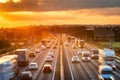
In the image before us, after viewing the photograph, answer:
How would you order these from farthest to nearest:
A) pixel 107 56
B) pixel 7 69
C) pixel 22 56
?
1. pixel 22 56
2. pixel 107 56
3. pixel 7 69

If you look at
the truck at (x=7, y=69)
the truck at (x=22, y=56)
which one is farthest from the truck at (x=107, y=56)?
the truck at (x=7, y=69)

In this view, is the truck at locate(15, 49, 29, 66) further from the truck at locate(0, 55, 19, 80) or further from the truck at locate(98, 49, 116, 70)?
the truck at locate(0, 55, 19, 80)

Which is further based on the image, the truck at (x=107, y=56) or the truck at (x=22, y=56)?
the truck at (x=22, y=56)

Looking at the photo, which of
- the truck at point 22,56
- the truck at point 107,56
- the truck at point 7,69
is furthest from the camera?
the truck at point 22,56

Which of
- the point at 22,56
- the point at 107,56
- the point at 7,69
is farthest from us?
the point at 22,56

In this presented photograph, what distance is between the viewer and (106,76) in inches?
2274

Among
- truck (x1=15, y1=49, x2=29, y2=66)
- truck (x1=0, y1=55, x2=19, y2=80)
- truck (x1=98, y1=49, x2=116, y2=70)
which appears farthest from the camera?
truck (x1=15, y1=49, x2=29, y2=66)

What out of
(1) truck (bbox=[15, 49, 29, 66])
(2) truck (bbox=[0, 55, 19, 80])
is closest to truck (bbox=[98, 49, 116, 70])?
(1) truck (bbox=[15, 49, 29, 66])

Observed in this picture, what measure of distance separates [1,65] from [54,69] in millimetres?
31603

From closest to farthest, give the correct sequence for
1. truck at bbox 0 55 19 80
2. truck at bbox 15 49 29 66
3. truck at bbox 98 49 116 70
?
truck at bbox 0 55 19 80 < truck at bbox 98 49 116 70 < truck at bbox 15 49 29 66

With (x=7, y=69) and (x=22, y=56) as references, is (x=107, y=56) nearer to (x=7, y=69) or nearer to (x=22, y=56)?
(x=22, y=56)

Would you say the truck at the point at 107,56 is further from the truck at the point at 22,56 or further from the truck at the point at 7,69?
the truck at the point at 7,69

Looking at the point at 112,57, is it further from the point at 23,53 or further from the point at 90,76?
the point at 23,53

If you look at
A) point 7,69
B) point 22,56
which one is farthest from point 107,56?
point 7,69
